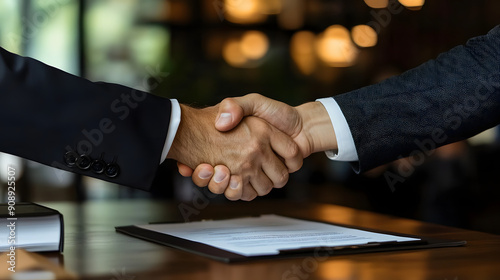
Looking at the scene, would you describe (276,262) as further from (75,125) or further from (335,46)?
(335,46)

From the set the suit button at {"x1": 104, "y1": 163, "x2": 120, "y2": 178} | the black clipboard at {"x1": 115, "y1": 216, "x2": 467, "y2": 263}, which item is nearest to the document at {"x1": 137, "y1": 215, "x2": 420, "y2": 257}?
the black clipboard at {"x1": 115, "y1": 216, "x2": 467, "y2": 263}

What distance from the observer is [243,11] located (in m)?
4.46

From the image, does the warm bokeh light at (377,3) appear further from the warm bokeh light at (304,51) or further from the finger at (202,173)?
the finger at (202,173)

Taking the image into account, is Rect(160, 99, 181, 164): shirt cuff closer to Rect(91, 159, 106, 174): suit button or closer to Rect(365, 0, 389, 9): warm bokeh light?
Rect(91, 159, 106, 174): suit button

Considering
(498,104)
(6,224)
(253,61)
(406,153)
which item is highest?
(253,61)

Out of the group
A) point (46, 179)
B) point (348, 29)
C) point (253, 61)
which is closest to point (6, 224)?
point (46, 179)

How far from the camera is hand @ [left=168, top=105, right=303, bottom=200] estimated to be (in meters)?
1.43

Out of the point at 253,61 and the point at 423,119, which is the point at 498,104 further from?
the point at 253,61

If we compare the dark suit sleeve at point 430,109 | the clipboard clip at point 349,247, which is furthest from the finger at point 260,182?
the clipboard clip at point 349,247

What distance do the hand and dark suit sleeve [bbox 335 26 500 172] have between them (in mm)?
179

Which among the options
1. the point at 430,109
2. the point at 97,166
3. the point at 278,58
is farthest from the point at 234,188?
the point at 278,58

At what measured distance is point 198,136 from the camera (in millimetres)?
1448

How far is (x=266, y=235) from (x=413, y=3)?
359 centimetres

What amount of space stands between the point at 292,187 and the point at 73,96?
3.41m
